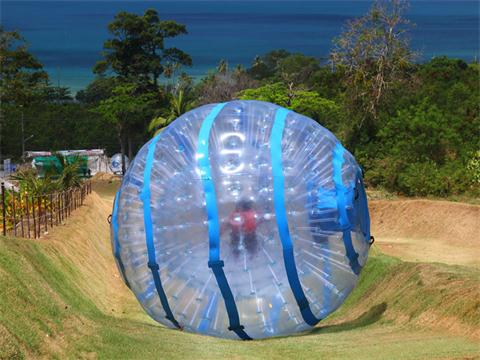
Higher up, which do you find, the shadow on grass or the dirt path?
the shadow on grass

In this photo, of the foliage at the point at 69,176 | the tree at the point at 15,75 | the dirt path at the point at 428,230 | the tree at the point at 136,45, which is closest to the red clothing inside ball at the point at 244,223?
the dirt path at the point at 428,230

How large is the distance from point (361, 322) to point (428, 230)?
17.2 metres

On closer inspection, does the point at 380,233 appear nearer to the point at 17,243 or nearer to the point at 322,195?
the point at 17,243

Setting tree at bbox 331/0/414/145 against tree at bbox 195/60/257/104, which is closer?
tree at bbox 331/0/414/145

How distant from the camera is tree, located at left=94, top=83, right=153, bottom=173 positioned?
69.1 m

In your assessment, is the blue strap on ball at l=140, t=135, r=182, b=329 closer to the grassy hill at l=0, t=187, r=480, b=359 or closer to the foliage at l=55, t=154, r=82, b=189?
the grassy hill at l=0, t=187, r=480, b=359

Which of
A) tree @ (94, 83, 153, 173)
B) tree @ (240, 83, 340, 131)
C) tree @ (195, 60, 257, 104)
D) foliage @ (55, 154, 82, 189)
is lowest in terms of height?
tree @ (94, 83, 153, 173)

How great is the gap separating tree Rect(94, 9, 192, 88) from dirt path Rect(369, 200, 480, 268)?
40208 mm

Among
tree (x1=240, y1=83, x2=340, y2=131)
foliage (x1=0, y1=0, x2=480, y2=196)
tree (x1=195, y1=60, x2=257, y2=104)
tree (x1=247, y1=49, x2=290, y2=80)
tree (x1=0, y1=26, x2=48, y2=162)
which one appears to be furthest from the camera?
tree (x1=247, y1=49, x2=290, y2=80)

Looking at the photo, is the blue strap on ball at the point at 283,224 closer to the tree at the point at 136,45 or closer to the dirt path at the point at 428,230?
A: the dirt path at the point at 428,230


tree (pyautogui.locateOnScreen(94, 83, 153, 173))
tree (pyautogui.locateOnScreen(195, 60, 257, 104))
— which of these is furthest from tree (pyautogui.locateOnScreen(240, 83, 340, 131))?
tree (pyautogui.locateOnScreen(94, 83, 153, 173))

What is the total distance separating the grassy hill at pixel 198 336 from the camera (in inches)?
553

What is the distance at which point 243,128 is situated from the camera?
14.6m

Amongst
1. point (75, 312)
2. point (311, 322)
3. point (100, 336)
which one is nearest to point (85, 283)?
point (75, 312)
